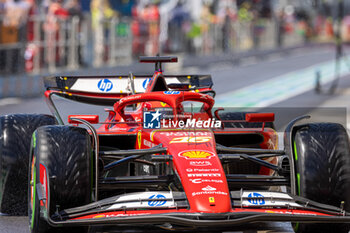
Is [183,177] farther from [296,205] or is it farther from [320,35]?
[320,35]

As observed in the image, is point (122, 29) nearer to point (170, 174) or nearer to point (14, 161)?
point (14, 161)

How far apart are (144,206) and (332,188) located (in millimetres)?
1386

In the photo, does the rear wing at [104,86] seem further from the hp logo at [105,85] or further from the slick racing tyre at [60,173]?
the slick racing tyre at [60,173]

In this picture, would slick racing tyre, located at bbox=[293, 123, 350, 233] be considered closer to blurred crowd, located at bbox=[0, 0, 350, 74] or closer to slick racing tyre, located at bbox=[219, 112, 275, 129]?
slick racing tyre, located at bbox=[219, 112, 275, 129]

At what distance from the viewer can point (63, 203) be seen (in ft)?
19.4

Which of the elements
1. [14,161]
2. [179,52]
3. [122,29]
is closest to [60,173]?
[14,161]

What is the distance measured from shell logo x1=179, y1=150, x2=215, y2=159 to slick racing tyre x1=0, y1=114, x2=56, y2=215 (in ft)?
5.42

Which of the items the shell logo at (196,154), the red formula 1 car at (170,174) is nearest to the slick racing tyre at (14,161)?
the red formula 1 car at (170,174)

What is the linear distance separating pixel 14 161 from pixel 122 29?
63.6 ft

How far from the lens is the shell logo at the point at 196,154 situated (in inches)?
245

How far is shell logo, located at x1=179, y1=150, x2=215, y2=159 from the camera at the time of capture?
621 cm

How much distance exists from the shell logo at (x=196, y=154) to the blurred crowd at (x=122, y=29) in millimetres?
13111

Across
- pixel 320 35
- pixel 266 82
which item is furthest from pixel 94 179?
pixel 320 35

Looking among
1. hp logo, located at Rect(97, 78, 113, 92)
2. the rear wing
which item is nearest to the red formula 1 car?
the rear wing
